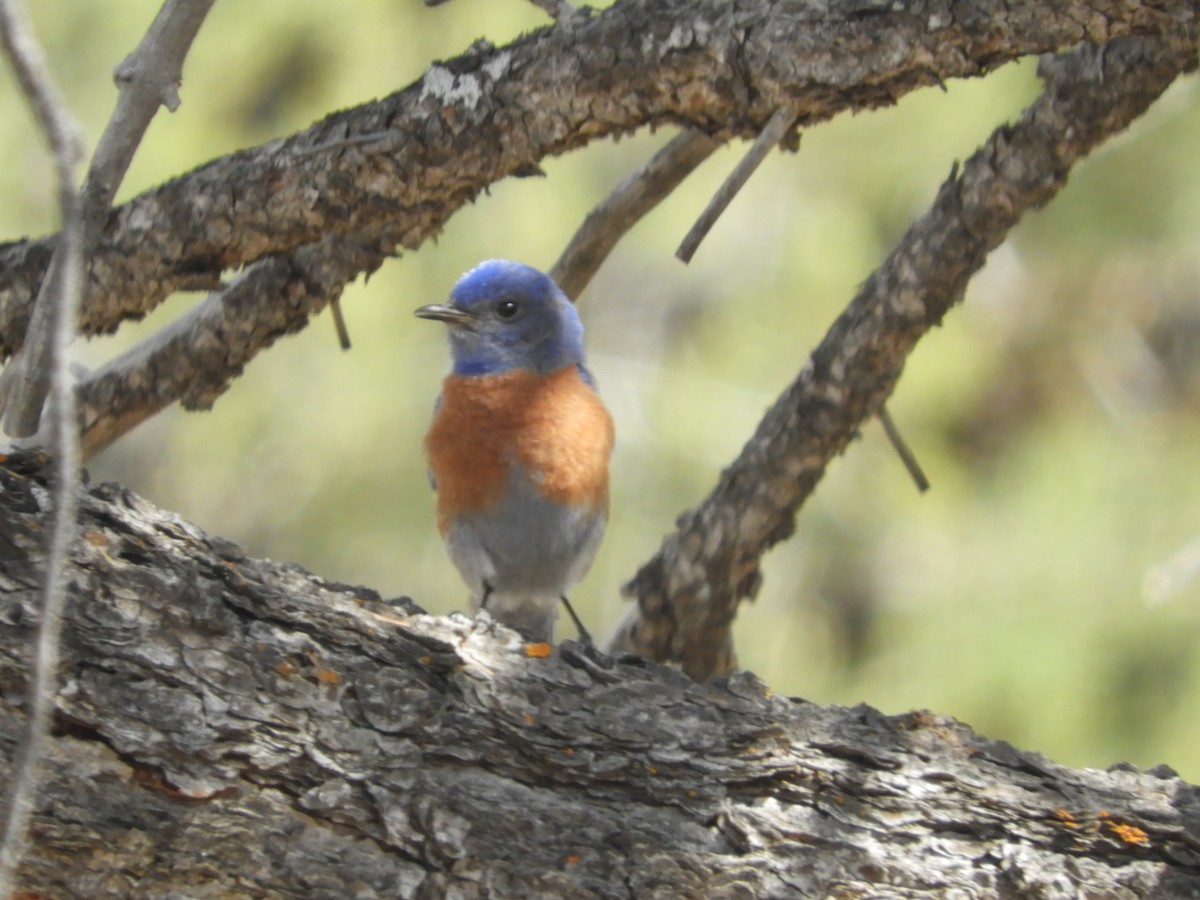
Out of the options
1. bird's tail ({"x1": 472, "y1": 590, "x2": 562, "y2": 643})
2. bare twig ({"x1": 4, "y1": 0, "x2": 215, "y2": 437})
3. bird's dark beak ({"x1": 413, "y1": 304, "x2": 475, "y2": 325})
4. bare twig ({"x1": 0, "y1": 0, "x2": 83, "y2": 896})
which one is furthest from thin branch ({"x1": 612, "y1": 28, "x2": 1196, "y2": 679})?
bare twig ({"x1": 0, "y1": 0, "x2": 83, "y2": 896})

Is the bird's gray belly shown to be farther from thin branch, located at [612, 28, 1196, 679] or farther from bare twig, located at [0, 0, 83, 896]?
bare twig, located at [0, 0, 83, 896]

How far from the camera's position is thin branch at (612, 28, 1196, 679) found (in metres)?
3.35

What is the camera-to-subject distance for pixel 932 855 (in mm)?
2418

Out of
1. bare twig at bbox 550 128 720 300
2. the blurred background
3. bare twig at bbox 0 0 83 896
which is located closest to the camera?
bare twig at bbox 0 0 83 896

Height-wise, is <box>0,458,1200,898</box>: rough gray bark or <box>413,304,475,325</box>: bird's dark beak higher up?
<box>413,304,475,325</box>: bird's dark beak

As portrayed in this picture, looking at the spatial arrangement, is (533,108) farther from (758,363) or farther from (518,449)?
(758,363)

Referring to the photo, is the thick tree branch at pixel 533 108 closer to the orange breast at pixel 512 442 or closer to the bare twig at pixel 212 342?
the bare twig at pixel 212 342

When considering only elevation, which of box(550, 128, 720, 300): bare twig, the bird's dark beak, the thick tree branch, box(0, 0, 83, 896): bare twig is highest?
the bird's dark beak

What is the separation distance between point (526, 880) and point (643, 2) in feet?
5.66

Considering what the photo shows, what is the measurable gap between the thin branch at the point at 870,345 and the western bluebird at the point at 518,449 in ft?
1.10

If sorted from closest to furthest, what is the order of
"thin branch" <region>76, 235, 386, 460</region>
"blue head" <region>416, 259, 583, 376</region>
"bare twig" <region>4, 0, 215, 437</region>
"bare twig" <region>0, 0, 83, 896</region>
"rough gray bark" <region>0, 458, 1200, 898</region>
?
"bare twig" <region>0, 0, 83, 896</region>
"rough gray bark" <region>0, 458, 1200, 898</region>
"bare twig" <region>4, 0, 215, 437</region>
"thin branch" <region>76, 235, 386, 460</region>
"blue head" <region>416, 259, 583, 376</region>

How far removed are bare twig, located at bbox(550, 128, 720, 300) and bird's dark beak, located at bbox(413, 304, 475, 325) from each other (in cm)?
83

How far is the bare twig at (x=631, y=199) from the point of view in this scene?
3.85m

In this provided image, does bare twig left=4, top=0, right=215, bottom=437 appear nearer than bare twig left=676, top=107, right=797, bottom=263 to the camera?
No
